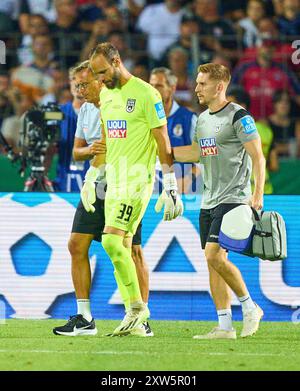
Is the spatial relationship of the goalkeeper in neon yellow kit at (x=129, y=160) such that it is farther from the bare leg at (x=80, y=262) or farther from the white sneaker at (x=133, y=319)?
the bare leg at (x=80, y=262)

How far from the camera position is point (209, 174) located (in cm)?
968

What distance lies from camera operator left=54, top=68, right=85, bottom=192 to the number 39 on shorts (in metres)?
3.40

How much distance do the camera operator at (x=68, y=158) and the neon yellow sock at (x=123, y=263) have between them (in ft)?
11.4

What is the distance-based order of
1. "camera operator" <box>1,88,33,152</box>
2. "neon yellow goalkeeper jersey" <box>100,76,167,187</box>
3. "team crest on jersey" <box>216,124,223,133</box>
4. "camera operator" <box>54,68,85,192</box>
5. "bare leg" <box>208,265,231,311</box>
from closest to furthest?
"neon yellow goalkeeper jersey" <box>100,76,167,187</box>, "team crest on jersey" <box>216,124,223,133</box>, "bare leg" <box>208,265,231,311</box>, "camera operator" <box>54,68,85,192</box>, "camera operator" <box>1,88,33,152</box>

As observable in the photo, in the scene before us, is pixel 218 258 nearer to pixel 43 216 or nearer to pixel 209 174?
pixel 209 174

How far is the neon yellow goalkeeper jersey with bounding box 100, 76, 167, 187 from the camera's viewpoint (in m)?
9.45

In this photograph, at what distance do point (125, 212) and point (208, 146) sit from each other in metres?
0.87

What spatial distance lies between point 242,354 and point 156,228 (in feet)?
9.96

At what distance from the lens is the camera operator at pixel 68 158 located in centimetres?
1289

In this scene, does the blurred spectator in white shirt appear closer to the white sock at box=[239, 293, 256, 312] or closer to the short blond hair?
the short blond hair

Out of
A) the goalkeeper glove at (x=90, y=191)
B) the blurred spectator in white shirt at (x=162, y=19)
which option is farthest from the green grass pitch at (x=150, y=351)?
the blurred spectator in white shirt at (x=162, y=19)

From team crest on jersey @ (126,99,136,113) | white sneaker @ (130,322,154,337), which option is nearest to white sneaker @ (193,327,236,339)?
white sneaker @ (130,322,154,337)
